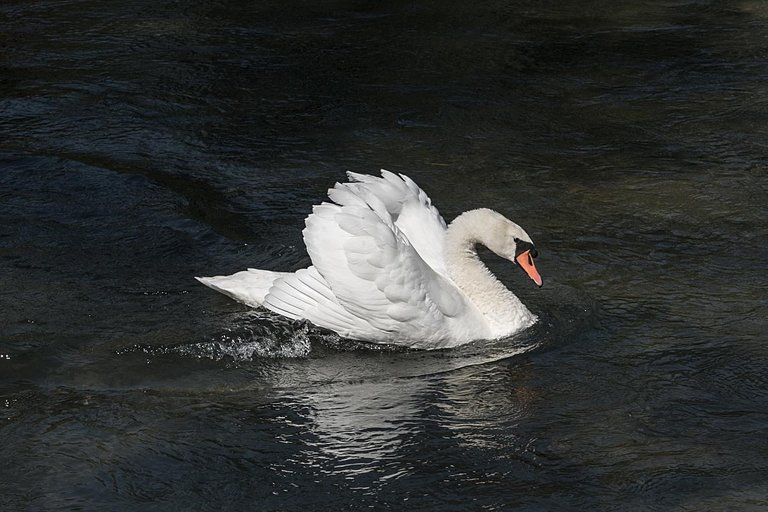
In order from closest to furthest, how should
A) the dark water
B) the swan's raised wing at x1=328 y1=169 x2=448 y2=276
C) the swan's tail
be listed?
1. the dark water
2. the swan's tail
3. the swan's raised wing at x1=328 y1=169 x2=448 y2=276

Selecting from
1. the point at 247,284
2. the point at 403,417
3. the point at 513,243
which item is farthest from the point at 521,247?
the point at 247,284

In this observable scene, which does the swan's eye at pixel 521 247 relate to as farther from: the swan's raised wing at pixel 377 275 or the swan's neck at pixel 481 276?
the swan's raised wing at pixel 377 275

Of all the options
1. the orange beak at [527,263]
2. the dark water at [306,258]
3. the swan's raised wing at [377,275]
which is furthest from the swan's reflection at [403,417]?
the orange beak at [527,263]

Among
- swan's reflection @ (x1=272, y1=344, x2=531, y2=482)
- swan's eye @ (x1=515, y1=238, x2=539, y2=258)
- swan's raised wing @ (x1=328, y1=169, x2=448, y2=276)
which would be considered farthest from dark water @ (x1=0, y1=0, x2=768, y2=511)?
swan's raised wing @ (x1=328, y1=169, x2=448, y2=276)

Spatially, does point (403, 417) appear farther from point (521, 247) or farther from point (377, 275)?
point (521, 247)

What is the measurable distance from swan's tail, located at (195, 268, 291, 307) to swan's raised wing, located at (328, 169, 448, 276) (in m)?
0.71

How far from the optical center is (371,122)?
10.6 meters

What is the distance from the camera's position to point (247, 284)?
24.0 feet

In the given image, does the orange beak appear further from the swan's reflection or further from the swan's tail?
the swan's tail

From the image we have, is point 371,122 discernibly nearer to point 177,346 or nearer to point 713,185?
point 713,185

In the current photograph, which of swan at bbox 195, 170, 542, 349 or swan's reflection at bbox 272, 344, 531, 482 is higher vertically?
swan at bbox 195, 170, 542, 349

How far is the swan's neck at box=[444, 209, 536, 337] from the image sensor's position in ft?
23.3

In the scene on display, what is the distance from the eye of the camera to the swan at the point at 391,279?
22.2 ft

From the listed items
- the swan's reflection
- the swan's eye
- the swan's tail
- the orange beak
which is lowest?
the swan's reflection
